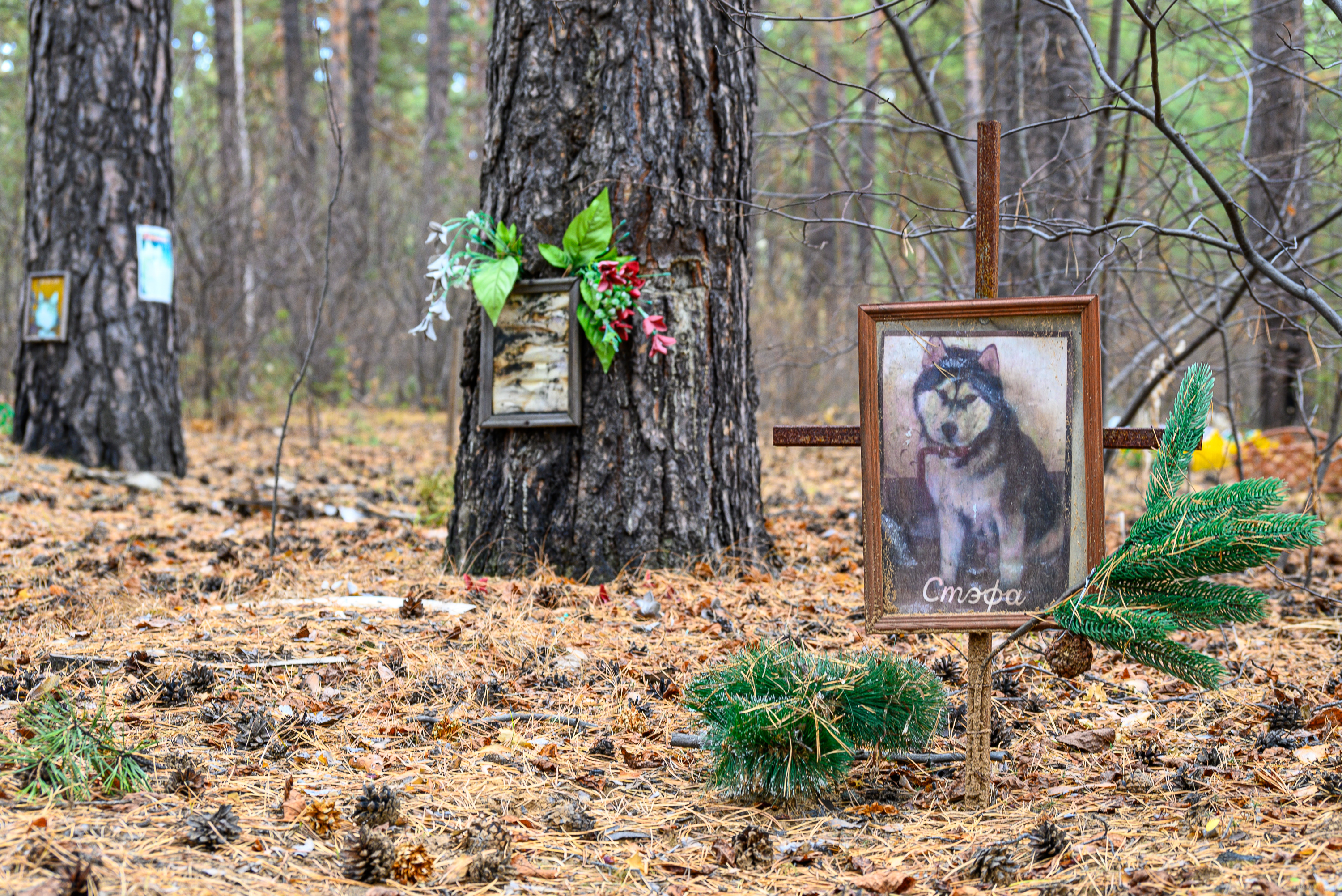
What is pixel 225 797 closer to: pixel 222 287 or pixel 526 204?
pixel 526 204

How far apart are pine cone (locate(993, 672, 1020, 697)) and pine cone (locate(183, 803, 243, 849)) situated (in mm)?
1959

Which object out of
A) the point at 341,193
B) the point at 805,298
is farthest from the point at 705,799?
the point at 341,193

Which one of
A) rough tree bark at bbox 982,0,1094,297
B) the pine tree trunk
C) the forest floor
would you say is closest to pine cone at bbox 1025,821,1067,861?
the forest floor

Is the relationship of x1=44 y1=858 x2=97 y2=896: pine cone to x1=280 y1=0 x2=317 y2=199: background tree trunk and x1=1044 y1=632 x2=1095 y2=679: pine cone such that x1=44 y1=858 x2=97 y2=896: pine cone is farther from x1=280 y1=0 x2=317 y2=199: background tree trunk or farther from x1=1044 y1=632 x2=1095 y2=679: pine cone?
x1=280 y1=0 x2=317 y2=199: background tree trunk

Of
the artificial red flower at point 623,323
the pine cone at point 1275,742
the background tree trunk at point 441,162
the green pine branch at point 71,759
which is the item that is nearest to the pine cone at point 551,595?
the artificial red flower at point 623,323

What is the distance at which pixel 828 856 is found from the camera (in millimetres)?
1902

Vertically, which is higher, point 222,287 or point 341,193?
point 341,193

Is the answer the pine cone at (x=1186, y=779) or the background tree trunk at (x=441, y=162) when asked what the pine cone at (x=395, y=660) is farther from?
the background tree trunk at (x=441, y=162)

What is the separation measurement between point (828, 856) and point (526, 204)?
2.63 m

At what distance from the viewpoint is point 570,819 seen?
6.60ft

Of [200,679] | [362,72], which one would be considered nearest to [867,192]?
[200,679]

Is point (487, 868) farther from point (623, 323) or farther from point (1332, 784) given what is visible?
point (623, 323)

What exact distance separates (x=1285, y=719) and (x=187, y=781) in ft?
8.28

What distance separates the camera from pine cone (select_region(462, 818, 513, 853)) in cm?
184
